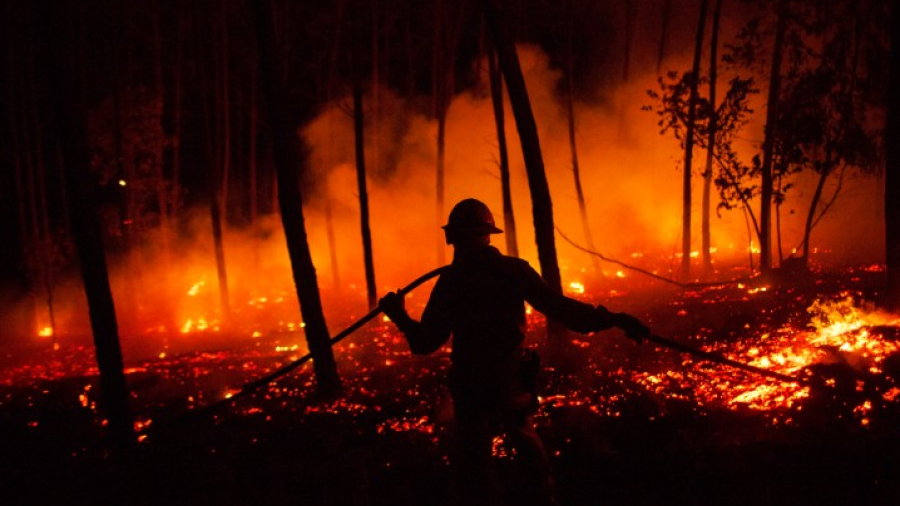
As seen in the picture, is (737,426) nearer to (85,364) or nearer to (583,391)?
(583,391)

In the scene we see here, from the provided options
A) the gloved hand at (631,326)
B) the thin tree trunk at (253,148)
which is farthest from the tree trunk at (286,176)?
the thin tree trunk at (253,148)

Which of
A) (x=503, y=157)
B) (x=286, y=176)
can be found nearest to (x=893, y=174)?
(x=286, y=176)

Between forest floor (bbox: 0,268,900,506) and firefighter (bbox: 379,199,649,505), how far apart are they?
101 centimetres

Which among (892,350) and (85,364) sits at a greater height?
(85,364)

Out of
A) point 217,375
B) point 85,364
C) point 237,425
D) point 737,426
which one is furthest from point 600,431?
point 85,364

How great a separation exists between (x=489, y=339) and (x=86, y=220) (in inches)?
167

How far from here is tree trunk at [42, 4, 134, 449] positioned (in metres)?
5.93

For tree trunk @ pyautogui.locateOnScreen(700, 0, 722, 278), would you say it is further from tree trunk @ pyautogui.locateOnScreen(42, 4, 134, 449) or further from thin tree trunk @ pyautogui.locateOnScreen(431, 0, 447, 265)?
tree trunk @ pyautogui.locateOnScreen(42, 4, 134, 449)

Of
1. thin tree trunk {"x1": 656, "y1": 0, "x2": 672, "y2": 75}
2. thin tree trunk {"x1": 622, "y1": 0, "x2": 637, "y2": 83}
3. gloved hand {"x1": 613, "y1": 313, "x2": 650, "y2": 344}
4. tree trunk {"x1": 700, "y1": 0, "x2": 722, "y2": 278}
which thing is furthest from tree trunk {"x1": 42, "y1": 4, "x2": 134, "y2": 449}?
thin tree trunk {"x1": 622, "y1": 0, "x2": 637, "y2": 83}

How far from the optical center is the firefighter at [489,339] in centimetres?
428

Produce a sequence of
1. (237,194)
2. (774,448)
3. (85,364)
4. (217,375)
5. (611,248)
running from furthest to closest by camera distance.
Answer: (237,194) → (611,248) → (85,364) → (217,375) → (774,448)

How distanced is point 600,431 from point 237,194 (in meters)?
28.4

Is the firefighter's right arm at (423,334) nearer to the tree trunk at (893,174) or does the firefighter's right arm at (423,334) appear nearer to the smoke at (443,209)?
the tree trunk at (893,174)

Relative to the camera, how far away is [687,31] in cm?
2481
